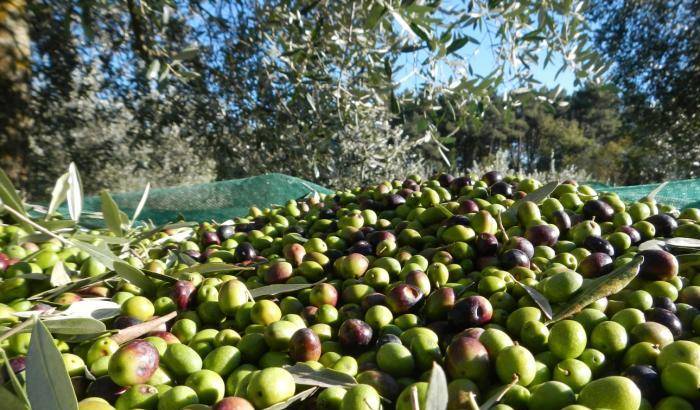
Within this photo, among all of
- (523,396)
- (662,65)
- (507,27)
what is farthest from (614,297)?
(662,65)

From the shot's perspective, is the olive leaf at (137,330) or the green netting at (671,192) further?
the green netting at (671,192)

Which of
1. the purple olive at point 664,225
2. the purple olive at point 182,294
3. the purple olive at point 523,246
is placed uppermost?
the purple olive at point 664,225

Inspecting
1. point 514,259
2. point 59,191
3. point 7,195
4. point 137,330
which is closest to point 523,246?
point 514,259

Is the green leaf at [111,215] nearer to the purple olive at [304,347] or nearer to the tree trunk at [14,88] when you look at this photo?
the purple olive at [304,347]

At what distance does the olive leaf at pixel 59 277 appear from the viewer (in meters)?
1.67

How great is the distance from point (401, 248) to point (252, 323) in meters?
0.81

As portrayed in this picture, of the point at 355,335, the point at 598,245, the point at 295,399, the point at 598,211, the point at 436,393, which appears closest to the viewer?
the point at 436,393

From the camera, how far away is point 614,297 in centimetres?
155

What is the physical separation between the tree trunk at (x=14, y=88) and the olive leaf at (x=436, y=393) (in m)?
5.08

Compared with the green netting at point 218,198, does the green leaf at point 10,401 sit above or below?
below

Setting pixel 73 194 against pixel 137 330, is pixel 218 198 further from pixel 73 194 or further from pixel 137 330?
pixel 137 330

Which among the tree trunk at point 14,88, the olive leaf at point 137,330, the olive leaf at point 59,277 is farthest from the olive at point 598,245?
the tree trunk at point 14,88

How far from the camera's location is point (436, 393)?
32.2 inches

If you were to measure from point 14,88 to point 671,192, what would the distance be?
5.89m
